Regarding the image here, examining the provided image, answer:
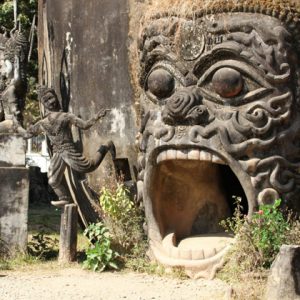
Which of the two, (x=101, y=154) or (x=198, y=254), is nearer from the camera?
(x=198, y=254)

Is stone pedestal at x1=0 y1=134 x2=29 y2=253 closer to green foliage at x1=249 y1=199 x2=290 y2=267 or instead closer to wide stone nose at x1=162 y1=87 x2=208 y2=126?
wide stone nose at x1=162 y1=87 x2=208 y2=126

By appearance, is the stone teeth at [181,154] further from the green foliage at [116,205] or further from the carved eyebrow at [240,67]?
the green foliage at [116,205]

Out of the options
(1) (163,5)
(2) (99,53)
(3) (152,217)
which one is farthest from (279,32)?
(2) (99,53)

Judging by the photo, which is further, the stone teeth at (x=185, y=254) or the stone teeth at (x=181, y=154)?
the stone teeth at (x=185, y=254)

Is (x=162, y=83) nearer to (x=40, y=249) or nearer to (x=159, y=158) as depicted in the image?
(x=159, y=158)

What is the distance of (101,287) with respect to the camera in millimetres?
7523

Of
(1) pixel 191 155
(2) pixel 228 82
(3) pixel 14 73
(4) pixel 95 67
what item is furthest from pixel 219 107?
(3) pixel 14 73

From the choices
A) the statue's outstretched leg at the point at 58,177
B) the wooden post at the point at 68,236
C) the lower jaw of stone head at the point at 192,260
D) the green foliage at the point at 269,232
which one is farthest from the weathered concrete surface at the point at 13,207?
the green foliage at the point at 269,232

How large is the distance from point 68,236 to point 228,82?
Result: 9.60ft

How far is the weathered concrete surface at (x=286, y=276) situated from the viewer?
6.05 m

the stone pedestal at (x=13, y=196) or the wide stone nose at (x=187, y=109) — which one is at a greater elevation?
the wide stone nose at (x=187, y=109)

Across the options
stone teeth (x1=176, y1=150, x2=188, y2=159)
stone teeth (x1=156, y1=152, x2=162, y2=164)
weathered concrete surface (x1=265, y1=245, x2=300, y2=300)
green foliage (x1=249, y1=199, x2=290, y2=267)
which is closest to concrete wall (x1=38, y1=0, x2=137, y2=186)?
stone teeth (x1=156, y1=152, x2=162, y2=164)

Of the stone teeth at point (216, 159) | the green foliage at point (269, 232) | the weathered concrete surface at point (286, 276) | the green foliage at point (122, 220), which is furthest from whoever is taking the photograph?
the green foliage at point (122, 220)

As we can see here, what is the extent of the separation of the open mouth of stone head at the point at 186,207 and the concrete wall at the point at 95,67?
1.30m
